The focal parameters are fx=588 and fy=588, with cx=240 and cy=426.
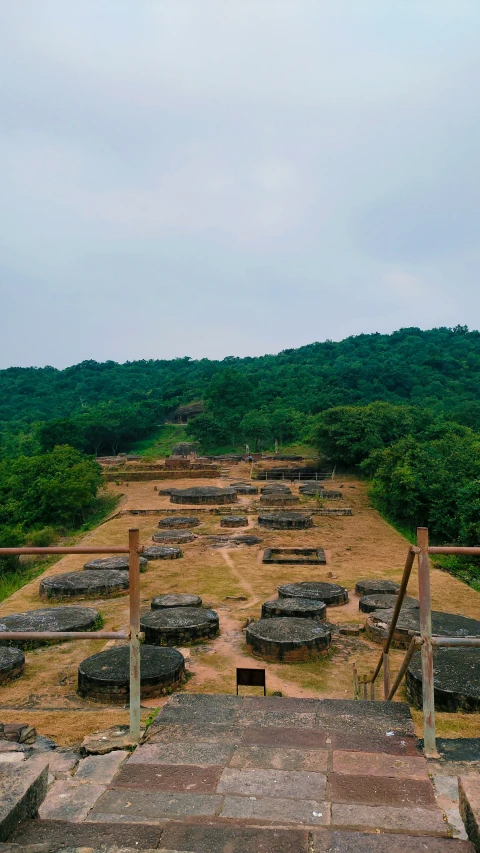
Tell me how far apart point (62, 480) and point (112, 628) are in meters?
13.7

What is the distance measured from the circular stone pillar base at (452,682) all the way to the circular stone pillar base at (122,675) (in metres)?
2.86

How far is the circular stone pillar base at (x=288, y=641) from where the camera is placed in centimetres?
838

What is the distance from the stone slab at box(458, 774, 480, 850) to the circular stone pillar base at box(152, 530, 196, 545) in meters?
15.0

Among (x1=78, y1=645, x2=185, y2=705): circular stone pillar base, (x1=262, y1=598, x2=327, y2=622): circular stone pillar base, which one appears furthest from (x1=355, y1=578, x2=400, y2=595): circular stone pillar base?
(x1=78, y1=645, x2=185, y2=705): circular stone pillar base

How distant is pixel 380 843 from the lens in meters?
1.95

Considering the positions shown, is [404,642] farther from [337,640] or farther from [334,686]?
[334,686]

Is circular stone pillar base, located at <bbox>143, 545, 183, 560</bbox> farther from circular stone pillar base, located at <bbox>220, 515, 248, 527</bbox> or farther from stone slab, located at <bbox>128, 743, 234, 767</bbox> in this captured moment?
stone slab, located at <bbox>128, 743, 234, 767</bbox>

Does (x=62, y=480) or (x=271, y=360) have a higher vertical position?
(x=271, y=360)

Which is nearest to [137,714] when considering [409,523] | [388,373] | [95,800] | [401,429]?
[95,800]

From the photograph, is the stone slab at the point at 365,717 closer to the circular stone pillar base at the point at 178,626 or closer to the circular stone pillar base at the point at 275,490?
the circular stone pillar base at the point at 178,626

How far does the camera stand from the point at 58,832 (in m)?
2.02

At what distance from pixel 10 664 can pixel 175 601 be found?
326cm

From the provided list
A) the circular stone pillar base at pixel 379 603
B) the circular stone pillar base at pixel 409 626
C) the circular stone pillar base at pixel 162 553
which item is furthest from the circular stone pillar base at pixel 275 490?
the circular stone pillar base at pixel 409 626

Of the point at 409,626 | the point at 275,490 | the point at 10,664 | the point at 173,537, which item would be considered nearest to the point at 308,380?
the point at 275,490
